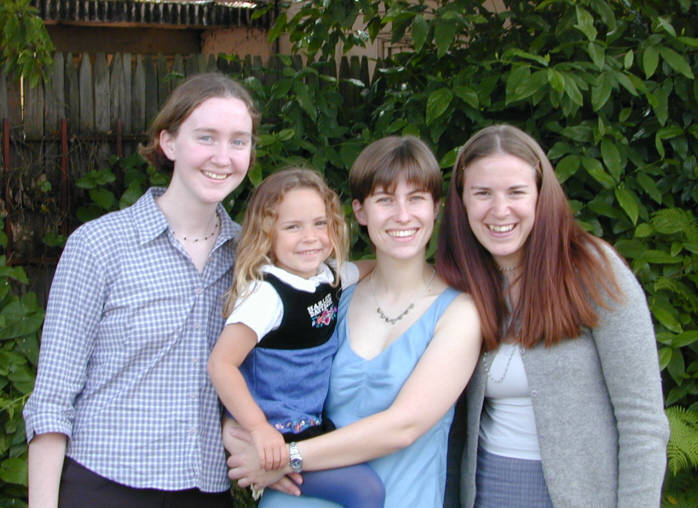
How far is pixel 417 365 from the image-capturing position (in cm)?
208

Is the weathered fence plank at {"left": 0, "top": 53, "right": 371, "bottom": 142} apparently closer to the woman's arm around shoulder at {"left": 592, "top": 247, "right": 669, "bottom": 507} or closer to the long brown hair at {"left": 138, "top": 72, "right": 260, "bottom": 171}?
the long brown hair at {"left": 138, "top": 72, "right": 260, "bottom": 171}

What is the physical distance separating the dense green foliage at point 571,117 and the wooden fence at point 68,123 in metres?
0.65

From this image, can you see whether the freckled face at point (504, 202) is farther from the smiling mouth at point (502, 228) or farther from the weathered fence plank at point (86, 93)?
the weathered fence plank at point (86, 93)

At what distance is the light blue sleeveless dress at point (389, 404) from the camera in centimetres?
211

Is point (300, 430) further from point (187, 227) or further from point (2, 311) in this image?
point (2, 311)

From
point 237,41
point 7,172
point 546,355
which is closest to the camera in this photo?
point 546,355

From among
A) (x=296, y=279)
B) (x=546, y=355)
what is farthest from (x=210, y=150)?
(x=546, y=355)

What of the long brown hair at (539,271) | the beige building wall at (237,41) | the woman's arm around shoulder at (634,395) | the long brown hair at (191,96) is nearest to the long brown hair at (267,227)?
the long brown hair at (191,96)

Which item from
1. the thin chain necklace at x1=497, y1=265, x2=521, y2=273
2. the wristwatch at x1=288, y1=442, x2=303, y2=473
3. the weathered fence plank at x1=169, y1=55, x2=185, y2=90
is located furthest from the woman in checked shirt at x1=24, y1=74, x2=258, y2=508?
the weathered fence plank at x1=169, y1=55, x2=185, y2=90

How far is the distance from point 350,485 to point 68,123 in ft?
9.63

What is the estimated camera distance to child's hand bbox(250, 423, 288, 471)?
2.04 m

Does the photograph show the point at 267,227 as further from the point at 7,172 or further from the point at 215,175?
the point at 7,172

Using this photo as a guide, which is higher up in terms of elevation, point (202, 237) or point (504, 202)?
point (504, 202)

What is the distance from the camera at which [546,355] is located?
2.08 metres
